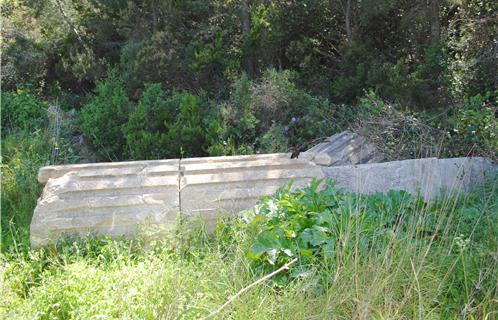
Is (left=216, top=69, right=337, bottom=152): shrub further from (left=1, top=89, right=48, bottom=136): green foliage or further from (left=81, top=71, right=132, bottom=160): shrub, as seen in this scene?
(left=1, top=89, right=48, bottom=136): green foliage

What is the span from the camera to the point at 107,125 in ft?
22.5

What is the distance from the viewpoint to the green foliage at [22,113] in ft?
23.7

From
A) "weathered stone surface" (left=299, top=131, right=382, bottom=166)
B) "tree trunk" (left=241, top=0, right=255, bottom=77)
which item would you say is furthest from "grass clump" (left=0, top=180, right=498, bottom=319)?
"tree trunk" (left=241, top=0, right=255, bottom=77)

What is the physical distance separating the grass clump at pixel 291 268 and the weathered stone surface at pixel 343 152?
86 cm

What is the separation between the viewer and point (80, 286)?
3.24 metres

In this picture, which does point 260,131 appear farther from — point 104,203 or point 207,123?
point 104,203

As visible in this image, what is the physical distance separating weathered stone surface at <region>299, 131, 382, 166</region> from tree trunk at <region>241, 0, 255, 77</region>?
117 inches

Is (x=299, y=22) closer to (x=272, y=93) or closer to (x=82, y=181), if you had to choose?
(x=272, y=93)

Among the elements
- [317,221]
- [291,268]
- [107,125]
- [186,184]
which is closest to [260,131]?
[107,125]

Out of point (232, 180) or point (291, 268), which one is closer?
point (291, 268)

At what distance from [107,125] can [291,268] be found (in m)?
4.34

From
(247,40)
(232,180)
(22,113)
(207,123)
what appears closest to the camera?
(232,180)

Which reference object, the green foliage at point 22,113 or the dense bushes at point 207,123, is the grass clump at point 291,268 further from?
the green foliage at point 22,113

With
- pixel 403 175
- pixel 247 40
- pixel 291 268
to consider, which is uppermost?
pixel 247 40
